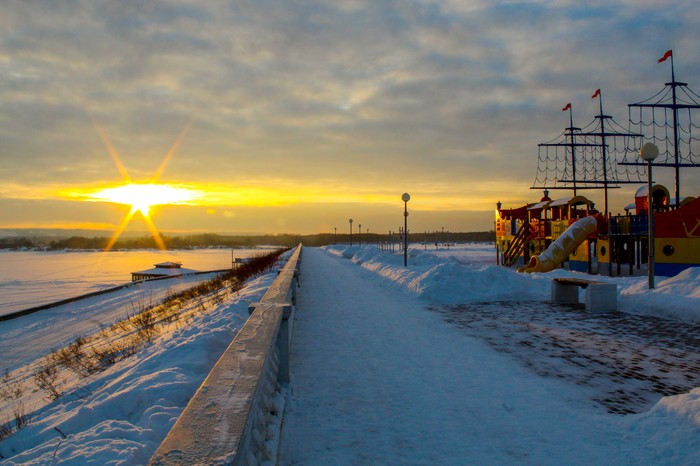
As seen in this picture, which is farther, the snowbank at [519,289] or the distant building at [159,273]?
the distant building at [159,273]

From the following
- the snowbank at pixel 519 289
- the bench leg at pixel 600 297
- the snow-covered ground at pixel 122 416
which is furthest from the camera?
the bench leg at pixel 600 297

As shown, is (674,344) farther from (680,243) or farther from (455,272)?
(680,243)

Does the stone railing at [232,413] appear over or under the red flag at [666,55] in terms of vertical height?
under

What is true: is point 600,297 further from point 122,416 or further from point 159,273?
point 159,273

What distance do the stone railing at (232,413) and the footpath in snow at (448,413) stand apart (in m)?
0.75

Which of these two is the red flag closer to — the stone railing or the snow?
the snow

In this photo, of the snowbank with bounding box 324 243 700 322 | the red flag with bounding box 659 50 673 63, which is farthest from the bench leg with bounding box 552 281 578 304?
the red flag with bounding box 659 50 673 63

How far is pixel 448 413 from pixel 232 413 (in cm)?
287

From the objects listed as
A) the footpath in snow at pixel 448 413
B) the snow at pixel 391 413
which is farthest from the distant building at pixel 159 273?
the footpath in snow at pixel 448 413

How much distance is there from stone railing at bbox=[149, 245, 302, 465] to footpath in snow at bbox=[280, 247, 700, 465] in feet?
2.46

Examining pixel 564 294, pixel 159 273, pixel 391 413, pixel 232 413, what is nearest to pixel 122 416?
pixel 232 413

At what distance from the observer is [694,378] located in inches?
249

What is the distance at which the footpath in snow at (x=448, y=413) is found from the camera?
13.6ft

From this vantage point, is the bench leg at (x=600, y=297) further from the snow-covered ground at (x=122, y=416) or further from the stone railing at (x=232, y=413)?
the stone railing at (x=232, y=413)
